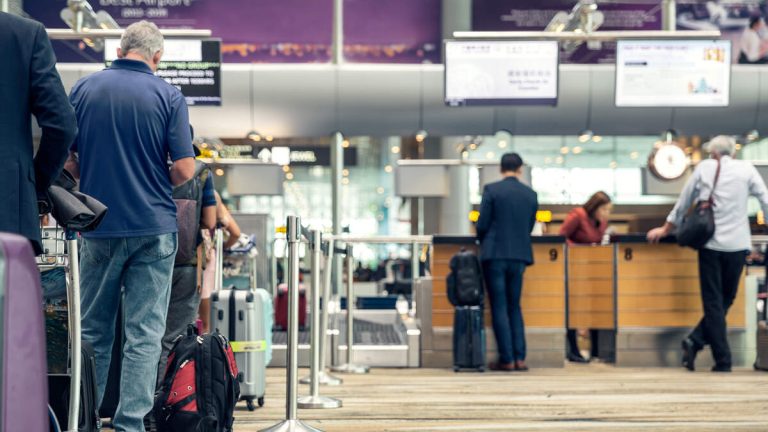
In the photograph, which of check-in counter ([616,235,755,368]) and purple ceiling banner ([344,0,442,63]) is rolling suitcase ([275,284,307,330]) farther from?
purple ceiling banner ([344,0,442,63])

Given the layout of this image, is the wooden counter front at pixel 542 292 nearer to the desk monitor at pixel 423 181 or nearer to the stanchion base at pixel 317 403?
the stanchion base at pixel 317 403

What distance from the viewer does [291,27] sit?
15750 millimetres

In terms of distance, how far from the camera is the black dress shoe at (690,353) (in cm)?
796

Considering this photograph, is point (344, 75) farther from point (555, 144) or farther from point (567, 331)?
point (555, 144)

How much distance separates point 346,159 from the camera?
74.3ft

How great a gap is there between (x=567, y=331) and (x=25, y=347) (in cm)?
795

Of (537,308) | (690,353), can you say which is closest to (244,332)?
(537,308)

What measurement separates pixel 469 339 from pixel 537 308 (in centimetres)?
72

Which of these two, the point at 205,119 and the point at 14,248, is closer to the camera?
the point at 14,248

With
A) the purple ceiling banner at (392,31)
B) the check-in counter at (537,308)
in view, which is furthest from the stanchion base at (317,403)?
the purple ceiling banner at (392,31)

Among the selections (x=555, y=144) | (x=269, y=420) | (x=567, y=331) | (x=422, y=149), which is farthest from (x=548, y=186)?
(x=269, y=420)

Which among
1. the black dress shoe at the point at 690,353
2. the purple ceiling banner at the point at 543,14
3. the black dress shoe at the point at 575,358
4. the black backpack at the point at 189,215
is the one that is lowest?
the black dress shoe at the point at 575,358

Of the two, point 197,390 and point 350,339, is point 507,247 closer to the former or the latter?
point 350,339

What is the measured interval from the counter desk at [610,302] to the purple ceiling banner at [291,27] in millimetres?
7739
